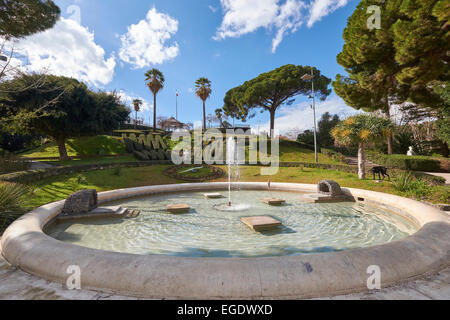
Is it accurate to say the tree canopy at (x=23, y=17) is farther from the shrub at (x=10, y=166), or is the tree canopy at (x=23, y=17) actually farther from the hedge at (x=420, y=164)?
the hedge at (x=420, y=164)

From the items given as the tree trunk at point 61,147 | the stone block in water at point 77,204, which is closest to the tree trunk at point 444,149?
the stone block in water at point 77,204

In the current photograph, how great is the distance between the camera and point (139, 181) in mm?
14328

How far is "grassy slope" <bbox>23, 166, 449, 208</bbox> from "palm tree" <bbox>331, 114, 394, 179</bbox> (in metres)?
2.47

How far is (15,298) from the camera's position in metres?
2.44

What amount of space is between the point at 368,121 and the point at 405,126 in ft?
84.3

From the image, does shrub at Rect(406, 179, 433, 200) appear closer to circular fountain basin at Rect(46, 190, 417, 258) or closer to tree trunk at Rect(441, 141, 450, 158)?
circular fountain basin at Rect(46, 190, 417, 258)

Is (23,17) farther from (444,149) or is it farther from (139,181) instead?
(444,149)

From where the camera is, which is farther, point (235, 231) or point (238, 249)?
point (235, 231)

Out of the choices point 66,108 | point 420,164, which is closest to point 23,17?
point 66,108

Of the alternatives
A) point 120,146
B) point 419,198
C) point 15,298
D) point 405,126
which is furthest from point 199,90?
point 15,298

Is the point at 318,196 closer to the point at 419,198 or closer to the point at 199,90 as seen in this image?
the point at 419,198

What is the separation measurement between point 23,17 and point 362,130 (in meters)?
21.3

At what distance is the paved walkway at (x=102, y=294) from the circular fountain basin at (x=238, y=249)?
95mm
